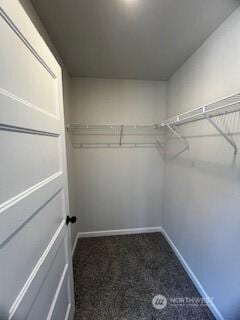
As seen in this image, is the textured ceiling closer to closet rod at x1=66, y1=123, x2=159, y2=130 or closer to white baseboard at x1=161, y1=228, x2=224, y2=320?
closet rod at x1=66, y1=123, x2=159, y2=130

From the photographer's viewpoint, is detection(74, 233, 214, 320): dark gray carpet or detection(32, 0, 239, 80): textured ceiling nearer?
detection(32, 0, 239, 80): textured ceiling

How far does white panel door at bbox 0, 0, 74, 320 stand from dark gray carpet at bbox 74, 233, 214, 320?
57 cm

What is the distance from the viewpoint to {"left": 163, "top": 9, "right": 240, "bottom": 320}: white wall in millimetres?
1253

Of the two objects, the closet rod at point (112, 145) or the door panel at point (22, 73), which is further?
the closet rod at point (112, 145)

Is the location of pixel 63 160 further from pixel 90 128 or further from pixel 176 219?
pixel 176 219

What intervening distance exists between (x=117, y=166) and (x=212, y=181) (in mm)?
1359

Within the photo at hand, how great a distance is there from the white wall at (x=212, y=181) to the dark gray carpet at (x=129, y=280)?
0.76ft

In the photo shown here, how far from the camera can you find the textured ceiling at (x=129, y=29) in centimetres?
118

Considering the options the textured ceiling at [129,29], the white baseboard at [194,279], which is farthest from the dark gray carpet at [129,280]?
the textured ceiling at [129,29]

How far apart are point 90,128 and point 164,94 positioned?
120 cm

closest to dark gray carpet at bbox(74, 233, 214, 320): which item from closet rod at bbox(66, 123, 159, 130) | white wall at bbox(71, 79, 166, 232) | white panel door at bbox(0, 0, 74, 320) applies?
white wall at bbox(71, 79, 166, 232)

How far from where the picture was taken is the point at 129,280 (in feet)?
5.93

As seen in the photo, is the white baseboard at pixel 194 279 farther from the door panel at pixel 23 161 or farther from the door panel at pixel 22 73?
the door panel at pixel 22 73

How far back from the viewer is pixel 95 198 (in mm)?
Answer: 2564
